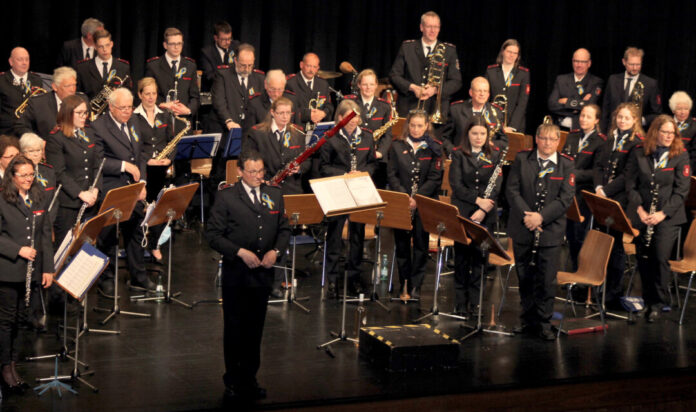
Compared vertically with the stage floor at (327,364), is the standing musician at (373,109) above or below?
above

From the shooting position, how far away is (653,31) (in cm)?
1191

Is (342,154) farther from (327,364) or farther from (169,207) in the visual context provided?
(327,364)

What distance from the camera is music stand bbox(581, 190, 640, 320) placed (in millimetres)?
7348

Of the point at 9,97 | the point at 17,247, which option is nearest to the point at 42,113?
the point at 9,97

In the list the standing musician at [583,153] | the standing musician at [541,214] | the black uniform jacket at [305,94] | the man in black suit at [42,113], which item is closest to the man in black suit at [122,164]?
the man in black suit at [42,113]

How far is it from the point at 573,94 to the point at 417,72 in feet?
5.91

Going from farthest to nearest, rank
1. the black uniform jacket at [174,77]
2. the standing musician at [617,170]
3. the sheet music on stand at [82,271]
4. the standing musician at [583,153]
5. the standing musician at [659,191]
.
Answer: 1. the black uniform jacket at [174,77]
2. the standing musician at [583,153]
3. the standing musician at [617,170]
4. the standing musician at [659,191]
5. the sheet music on stand at [82,271]

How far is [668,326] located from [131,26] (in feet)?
20.3

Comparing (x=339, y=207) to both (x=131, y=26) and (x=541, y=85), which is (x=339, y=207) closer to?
(x=131, y=26)

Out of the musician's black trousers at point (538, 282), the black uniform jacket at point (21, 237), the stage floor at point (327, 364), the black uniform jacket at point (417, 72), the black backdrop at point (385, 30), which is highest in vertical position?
the black backdrop at point (385, 30)

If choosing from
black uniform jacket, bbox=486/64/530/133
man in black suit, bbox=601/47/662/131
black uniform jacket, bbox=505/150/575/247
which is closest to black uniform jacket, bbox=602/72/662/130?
man in black suit, bbox=601/47/662/131

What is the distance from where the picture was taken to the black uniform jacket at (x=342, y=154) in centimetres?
755

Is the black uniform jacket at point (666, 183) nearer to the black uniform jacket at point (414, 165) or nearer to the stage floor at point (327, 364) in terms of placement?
the stage floor at point (327, 364)

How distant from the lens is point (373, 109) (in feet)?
27.6
